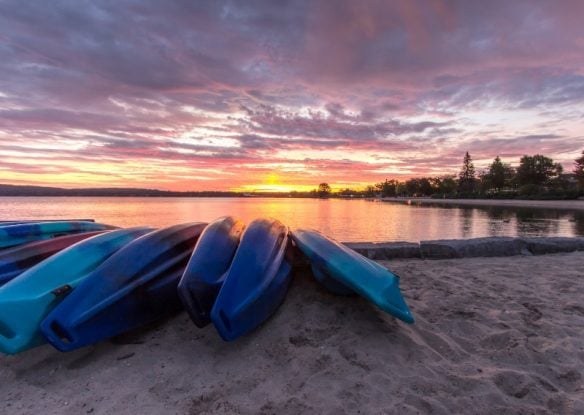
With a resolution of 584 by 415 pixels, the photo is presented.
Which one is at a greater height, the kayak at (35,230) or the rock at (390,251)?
the kayak at (35,230)

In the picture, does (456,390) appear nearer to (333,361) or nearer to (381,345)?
(381,345)

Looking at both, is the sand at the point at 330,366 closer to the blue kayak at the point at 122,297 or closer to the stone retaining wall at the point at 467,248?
the blue kayak at the point at 122,297

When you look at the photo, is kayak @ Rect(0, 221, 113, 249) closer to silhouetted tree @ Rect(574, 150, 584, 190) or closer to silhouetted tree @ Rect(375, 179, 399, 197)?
silhouetted tree @ Rect(574, 150, 584, 190)

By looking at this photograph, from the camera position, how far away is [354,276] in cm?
273

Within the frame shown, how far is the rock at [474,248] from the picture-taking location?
5.77 m

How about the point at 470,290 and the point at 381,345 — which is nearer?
the point at 381,345

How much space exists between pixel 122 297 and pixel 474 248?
5.52 m

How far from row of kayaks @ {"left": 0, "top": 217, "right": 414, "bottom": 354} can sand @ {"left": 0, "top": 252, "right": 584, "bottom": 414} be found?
190 mm

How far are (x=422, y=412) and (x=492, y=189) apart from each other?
303ft

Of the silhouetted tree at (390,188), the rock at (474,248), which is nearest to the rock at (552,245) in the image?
the rock at (474,248)

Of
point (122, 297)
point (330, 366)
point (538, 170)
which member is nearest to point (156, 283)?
point (122, 297)

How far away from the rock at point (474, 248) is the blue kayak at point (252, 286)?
129 inches

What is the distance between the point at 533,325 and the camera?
9.37 feet

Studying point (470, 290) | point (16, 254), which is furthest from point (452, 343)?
point (16, 254)
